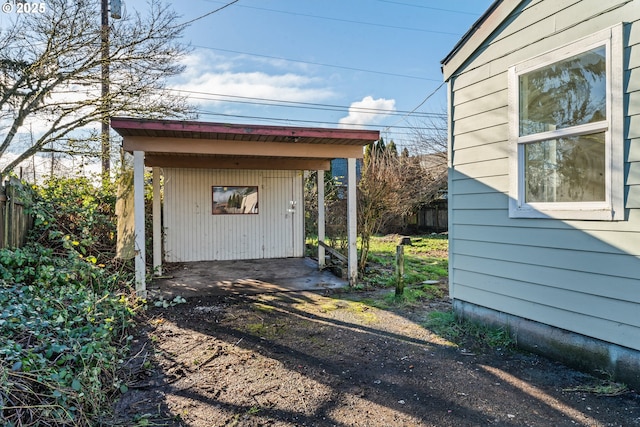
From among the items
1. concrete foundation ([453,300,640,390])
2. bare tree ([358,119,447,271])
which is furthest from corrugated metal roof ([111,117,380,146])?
concrete foundation ([453,300,640,390])

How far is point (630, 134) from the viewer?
2.47 meters

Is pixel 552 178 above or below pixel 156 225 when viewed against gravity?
above

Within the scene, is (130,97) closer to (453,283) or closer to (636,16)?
(453,283)

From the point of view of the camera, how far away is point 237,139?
555cm

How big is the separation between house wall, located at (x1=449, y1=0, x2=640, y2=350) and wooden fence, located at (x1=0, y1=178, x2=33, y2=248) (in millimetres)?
5355

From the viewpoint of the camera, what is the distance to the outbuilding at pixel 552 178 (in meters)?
2.52

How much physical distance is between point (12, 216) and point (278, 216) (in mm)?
5336

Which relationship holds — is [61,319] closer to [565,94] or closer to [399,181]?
[565,94]

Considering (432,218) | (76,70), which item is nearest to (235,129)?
(76,70)

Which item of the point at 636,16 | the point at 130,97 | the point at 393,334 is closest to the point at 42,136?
the point at 130,97

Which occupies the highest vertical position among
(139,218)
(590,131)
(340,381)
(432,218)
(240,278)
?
(590,131)

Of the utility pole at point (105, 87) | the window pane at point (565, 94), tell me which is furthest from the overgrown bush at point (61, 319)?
the window pane at point (565, 94)

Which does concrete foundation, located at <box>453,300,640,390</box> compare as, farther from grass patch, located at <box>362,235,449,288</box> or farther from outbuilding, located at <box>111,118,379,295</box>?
outbuilding, located at <box>111,118,379,295</box>

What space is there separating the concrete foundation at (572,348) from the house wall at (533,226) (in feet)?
0.24
